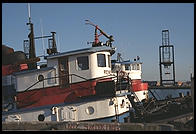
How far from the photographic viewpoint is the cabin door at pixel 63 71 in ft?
36.0

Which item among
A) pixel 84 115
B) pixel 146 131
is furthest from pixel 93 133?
pixel 84 115

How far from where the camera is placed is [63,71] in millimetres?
11078

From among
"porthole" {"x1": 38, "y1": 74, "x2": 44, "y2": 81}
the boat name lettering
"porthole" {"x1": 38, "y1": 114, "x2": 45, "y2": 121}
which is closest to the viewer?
the boat name lettering

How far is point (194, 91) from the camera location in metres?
6.92

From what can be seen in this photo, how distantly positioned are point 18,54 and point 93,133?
758cm

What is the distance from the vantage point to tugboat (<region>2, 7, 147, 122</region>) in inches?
408

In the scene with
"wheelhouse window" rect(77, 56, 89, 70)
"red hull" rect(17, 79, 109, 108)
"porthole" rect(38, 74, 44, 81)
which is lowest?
"red hull" rect(17, 79, 109, 108)

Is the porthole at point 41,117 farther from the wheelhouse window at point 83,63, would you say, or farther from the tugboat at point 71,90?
the wheelhouse window at point 83,63

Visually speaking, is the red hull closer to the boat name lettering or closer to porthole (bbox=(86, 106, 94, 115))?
porthole (bbox=(86, 106, 94, 115))

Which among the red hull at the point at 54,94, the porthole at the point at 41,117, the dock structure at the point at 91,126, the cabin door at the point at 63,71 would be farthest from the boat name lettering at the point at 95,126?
the cabin door at the point at 63,71

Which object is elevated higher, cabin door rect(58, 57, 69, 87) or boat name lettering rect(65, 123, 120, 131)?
cabin door rect(58, 57, 69, 87)

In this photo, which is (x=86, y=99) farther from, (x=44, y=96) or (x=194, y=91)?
(x=194, y=91)

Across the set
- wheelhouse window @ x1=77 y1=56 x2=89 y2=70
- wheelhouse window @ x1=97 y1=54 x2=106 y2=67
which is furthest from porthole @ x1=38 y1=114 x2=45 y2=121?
wheelhouse window @ x1=97 y1=54 x2=106 y2=67

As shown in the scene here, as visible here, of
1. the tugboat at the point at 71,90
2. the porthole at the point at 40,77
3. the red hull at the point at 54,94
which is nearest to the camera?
the tugboat at the point at 71,90
